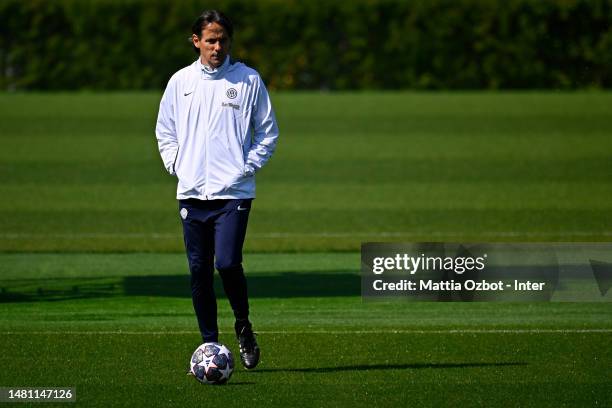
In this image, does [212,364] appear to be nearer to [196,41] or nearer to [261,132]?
[261,132]

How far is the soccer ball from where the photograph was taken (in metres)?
9.23

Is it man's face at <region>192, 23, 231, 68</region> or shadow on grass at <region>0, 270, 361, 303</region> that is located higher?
man's face at <region>192, 23, 231, 68</region>

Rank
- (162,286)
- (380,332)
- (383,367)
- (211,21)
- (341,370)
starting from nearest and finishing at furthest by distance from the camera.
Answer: (211,21), (341,370), (383,367), (380,332), (162,286)

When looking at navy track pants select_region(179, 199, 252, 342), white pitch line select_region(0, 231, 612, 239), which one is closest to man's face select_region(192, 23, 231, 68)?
navy track pants select_region(179, 199, 252, 342)

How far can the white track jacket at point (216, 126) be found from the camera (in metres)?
9.26

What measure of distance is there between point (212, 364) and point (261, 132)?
1421 mm

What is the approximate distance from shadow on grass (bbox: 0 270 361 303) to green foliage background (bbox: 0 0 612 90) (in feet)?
77.3

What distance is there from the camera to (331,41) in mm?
39125

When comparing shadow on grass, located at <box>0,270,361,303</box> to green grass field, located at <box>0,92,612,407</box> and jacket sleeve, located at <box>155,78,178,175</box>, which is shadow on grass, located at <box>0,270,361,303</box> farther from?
jacket sleeve, located at <box>155,78,178,175</box>

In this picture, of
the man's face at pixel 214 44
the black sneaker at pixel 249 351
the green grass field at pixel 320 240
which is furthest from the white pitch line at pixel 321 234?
the man's face at pixel 214 44

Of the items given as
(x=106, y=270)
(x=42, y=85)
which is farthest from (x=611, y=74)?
(x=106, y=270)

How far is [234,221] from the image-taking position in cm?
929

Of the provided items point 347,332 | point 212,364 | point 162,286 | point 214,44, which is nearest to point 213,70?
point 214,44

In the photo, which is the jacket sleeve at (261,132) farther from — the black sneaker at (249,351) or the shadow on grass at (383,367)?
the shadow on grass at (383,367)
